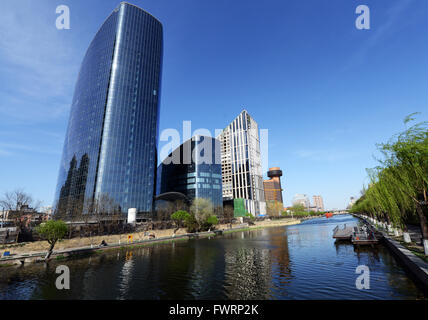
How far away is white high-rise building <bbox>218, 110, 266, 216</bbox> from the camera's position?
179 m

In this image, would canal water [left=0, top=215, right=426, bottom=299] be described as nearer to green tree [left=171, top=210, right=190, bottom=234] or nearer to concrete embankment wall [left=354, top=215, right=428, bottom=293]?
concrete embankment wall [left=354, top=215, right=428, bottom=293]

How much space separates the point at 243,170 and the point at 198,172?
61.1m

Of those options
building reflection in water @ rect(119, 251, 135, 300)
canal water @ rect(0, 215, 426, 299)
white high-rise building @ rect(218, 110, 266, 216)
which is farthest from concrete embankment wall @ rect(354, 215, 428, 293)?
white high-rise building @ rect(218, 110, 266, 216)

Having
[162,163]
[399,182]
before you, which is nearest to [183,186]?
[162,163]

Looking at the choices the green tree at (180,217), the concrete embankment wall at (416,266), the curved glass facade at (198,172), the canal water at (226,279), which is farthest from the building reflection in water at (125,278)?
the curved glass facade at (198,172)

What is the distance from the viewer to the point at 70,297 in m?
16.2

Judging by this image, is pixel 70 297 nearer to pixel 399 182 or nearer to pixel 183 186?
pixel 399 182

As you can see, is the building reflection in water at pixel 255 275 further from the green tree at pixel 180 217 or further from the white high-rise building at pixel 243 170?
the white high-rise building at pixel 243 170

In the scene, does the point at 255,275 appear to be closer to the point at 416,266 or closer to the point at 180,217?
the point at 416,266

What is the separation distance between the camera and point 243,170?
7224 inches

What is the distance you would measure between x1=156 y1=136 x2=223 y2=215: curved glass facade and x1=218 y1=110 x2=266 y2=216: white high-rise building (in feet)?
133

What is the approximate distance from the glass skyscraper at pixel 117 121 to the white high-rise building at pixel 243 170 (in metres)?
95.4

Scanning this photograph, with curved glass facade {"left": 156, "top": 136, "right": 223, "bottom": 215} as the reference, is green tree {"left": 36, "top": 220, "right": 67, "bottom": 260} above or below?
below
